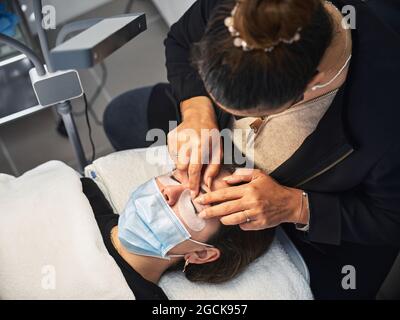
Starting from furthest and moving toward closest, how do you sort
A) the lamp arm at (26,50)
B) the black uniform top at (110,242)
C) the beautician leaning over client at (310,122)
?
the black uniform top at (110,242)
the lamp arm at (26,50)
the beautician leaning over client at (310,122)

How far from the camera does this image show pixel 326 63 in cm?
89

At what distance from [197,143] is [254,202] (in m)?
0.21

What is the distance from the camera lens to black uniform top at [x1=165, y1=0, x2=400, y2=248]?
0.97m

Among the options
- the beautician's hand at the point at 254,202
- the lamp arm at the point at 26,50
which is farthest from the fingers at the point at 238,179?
the lamp arm at the point at 26,50

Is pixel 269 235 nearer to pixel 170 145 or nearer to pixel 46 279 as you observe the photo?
pixel 170 145

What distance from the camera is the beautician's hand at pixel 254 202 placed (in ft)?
3.22

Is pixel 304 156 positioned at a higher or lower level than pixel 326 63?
lower

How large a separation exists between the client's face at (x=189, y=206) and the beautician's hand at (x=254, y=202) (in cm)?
3

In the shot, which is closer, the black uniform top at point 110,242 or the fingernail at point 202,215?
the fingernail at point 202,215

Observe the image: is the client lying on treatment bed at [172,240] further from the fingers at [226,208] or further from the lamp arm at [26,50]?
the lamp arm at [26,50]

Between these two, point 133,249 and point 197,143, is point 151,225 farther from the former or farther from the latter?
point 197,143

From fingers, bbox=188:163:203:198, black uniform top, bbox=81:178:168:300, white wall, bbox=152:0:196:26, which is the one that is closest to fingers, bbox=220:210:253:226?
fingers, bbox=188:163:203:198

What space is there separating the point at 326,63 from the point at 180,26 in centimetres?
55
